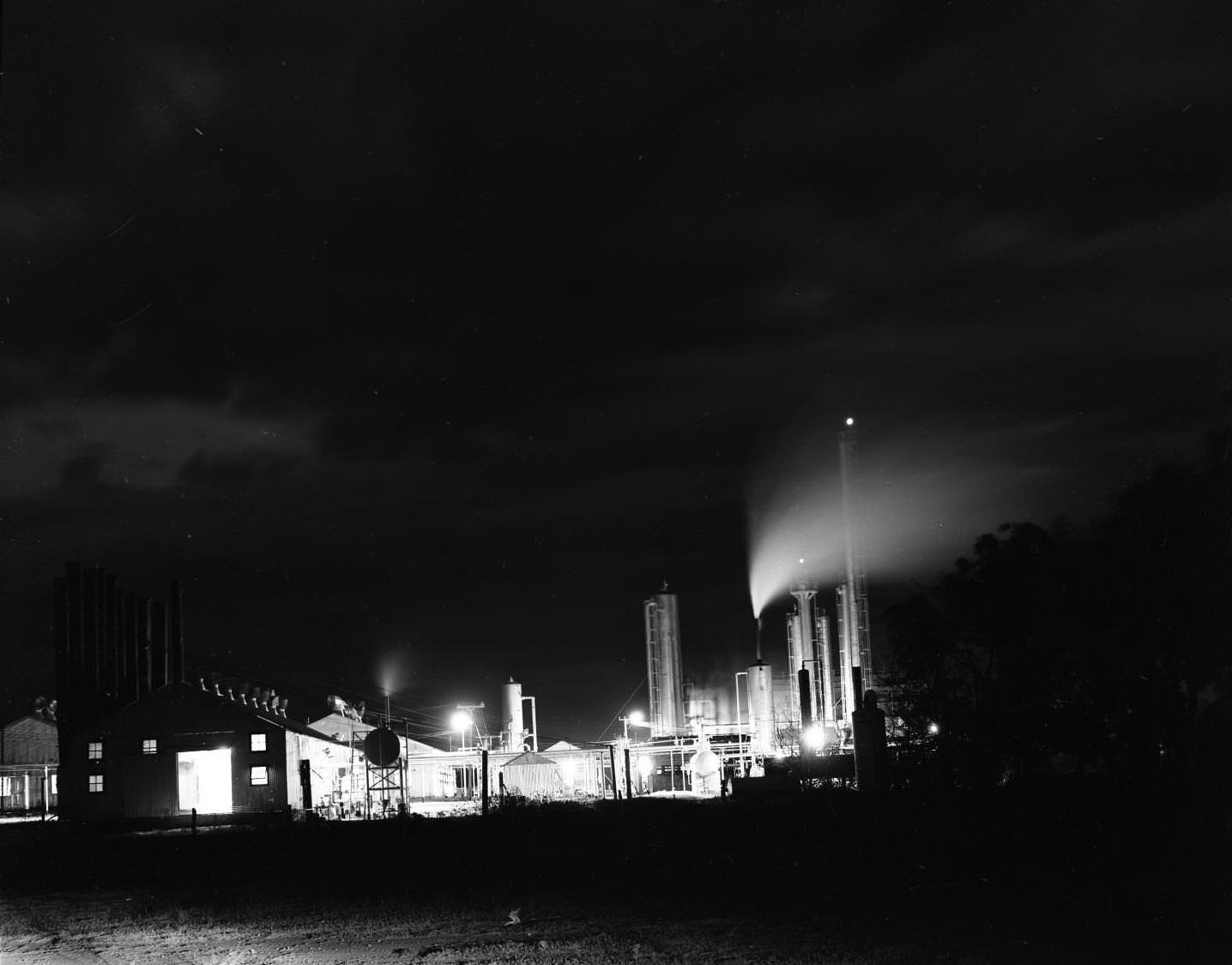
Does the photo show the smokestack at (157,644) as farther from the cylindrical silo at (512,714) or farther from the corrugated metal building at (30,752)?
the cylindrical silo at (512,714)

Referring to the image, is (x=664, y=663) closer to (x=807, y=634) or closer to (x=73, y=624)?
(x=807, y=634)

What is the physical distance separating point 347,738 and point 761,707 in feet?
75.1

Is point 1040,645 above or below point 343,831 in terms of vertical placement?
above

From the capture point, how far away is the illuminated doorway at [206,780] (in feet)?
158

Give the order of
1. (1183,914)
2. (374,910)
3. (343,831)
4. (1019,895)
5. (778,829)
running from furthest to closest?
1. (343,831)
2. (778,829)
3. (374,910)
4. (1019,895)
5. (1183,914)

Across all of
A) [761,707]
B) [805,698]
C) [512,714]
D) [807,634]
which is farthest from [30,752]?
[805,698]

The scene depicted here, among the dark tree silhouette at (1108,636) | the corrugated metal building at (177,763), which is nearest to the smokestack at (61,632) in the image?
the corrugated metal building at (177,763)

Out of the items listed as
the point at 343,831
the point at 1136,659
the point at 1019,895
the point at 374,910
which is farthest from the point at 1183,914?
the point at 343,831

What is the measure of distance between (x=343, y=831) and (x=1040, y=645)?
17.3 metres

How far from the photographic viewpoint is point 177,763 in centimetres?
4797

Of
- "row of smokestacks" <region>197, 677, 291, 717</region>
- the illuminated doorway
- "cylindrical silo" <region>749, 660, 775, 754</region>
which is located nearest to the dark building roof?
the illuminated doorway

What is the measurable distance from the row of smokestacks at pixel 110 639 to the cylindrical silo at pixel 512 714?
1807cm

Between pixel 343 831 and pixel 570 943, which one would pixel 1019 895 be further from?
pixel 343 831

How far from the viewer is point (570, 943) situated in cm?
1255
